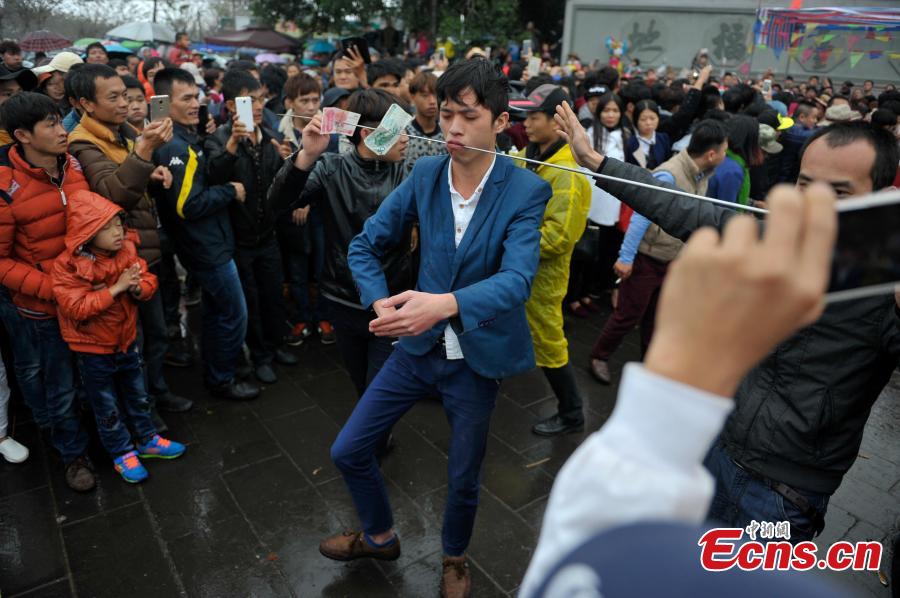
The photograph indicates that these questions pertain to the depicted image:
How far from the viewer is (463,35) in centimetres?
1894

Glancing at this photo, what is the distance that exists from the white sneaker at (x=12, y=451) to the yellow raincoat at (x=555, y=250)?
3.08 m

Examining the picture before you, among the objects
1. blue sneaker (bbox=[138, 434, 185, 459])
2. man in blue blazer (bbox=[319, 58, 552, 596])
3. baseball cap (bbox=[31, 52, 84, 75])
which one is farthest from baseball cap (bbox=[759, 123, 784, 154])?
baseball cap (bbox=[31, 52, 84, 75])

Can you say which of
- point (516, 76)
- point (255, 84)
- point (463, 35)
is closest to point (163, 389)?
point (255, 84)

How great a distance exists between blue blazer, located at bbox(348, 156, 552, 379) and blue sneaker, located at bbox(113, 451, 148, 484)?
6.28 feet

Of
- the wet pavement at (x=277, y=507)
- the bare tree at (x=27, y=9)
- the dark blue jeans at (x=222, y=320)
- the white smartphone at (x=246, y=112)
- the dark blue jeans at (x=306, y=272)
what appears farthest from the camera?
the bare tree at (x=27, y=9)

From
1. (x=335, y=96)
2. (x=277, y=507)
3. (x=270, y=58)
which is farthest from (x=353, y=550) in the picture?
(x=270, y=58)

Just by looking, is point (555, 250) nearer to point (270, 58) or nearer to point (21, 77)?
point (21, 77)

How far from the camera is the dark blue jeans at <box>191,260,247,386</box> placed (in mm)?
3977

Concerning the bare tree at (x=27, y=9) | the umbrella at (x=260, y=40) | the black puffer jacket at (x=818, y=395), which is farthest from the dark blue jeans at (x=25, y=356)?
the umbrella at (x=260, y=40)

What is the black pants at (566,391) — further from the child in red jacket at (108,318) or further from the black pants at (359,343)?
the child in red jacket at (108,318)

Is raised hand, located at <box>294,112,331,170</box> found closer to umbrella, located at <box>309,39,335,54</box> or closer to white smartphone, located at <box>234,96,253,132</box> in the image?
white smartphone, located at <box>234,96,253,132</box>

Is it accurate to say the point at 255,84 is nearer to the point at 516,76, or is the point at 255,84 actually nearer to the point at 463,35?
the point at 516,76

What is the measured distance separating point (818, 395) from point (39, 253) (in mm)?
3539

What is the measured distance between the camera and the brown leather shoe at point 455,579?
8.58 ft
